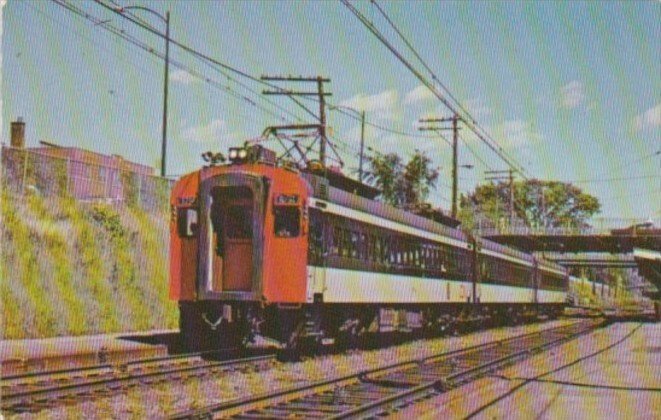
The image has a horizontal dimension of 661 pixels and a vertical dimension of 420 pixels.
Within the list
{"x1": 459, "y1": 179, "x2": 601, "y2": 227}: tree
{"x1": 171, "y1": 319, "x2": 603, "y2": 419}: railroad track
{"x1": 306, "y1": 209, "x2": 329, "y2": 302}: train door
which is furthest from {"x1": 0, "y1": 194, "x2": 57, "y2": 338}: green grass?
{"x1": 459, "y1": 179, "x2": 601, "y2": 227}: tree

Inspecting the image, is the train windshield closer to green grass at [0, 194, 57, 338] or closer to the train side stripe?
A: the train side stripe

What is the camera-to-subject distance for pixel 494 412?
10.8 m

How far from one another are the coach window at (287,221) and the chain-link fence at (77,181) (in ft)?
31.0

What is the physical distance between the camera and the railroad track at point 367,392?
32.7 feet

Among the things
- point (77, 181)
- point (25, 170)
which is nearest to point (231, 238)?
point (25, 170)

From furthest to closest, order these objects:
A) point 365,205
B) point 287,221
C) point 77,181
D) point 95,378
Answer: point 77,181 < point 365,205 < point 287,221 < point 95,378

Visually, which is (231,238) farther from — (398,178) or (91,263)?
(398,178)

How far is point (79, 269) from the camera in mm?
22703

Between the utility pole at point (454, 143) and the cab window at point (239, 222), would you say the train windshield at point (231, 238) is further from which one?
the utility pole at point (454, 143)

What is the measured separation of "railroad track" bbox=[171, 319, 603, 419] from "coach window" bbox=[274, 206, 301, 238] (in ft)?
9.22

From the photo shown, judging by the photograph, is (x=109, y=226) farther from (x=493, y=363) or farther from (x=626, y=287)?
(x=626, y=287)

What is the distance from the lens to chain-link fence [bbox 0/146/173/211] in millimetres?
23875

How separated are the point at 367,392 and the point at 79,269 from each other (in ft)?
41.0

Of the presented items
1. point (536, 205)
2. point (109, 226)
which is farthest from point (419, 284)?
point (536, 205)
